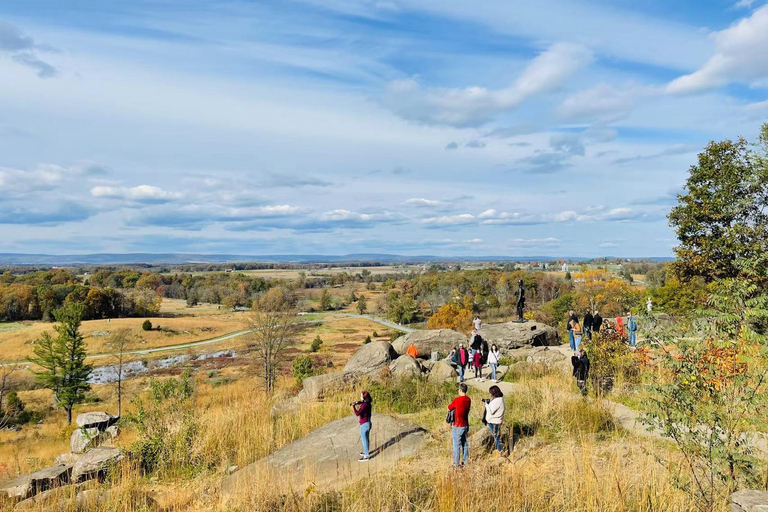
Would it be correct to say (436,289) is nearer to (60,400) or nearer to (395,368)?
(60,400)

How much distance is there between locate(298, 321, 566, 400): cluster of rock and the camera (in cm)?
1736

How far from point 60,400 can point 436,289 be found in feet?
259

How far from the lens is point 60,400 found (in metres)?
38.4

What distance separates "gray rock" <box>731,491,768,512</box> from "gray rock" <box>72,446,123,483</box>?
32.2ft

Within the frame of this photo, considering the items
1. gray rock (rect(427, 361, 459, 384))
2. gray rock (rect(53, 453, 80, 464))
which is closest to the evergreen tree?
gray rock (rect(53, 453, 80, 464))

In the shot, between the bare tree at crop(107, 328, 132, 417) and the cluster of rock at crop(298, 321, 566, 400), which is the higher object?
the cluster of rock at crop(298, 321, 566, 400)

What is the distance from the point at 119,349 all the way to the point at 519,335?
5320 centimetres

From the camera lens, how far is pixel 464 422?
8.16 metres

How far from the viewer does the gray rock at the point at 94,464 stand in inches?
334

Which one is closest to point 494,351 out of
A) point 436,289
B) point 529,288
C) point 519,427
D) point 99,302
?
point 519,427

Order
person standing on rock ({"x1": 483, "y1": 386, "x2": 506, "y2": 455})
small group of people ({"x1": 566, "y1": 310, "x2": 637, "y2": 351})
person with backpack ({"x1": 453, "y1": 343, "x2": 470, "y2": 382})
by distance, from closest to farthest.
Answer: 1. person standing on rock ({"x1": 483, "y1": 386, "x2": 506, "y2": 455})
2. person with backpack ({"x1": 453, "y1": 343, "x2": 470, "y2": 382})
3. small group of people ({"x1": 566, "y1": 310, "x2": 637, "y2": 351})

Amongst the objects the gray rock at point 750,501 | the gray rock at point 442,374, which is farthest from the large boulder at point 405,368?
the gray rock at point 750,501

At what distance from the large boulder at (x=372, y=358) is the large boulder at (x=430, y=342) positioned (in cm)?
361

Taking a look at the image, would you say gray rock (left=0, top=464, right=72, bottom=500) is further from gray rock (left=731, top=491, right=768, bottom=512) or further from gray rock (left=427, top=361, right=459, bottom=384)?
gray rock (left=427, top=361, right=459, bottom=384)
